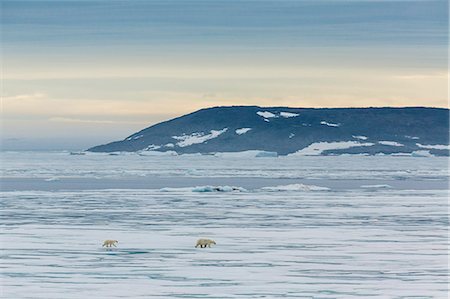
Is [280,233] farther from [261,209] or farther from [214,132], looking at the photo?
[214,132]

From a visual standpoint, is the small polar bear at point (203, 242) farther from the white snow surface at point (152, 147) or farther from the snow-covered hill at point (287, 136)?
the white snow surface at point (152, 147)

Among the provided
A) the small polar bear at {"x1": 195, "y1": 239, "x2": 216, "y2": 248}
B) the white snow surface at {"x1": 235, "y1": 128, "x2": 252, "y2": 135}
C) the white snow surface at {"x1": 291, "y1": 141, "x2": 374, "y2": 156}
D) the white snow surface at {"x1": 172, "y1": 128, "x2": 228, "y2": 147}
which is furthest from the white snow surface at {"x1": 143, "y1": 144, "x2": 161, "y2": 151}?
the small polar bear at {"x1": 195, "y1": 239, "x2": 216, "y2": 248}

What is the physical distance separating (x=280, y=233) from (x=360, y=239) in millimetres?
1592

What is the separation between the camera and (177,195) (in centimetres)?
3022

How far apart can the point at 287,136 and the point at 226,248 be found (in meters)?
172

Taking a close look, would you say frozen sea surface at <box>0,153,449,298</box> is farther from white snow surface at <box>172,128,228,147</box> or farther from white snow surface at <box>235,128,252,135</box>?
white snow surface at <box>235,128,252,135</box>

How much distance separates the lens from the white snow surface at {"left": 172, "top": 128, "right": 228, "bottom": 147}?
181 metres

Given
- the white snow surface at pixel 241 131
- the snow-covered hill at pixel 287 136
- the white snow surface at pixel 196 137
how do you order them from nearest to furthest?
1. the snow-covered hill at pixel 287 136
2. the white snow surface at pixel 196 137
3. the white snow surface at pixel 241 131

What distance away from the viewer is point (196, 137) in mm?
186500

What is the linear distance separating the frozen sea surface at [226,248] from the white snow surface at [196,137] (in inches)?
6011

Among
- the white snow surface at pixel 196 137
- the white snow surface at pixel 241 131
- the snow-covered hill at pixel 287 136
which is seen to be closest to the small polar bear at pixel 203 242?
the snow-covered hill at pixel 287 136

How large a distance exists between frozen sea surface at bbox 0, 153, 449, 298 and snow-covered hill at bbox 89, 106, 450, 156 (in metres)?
145

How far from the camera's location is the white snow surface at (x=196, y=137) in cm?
18088

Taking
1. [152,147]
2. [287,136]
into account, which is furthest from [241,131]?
[152,147]
